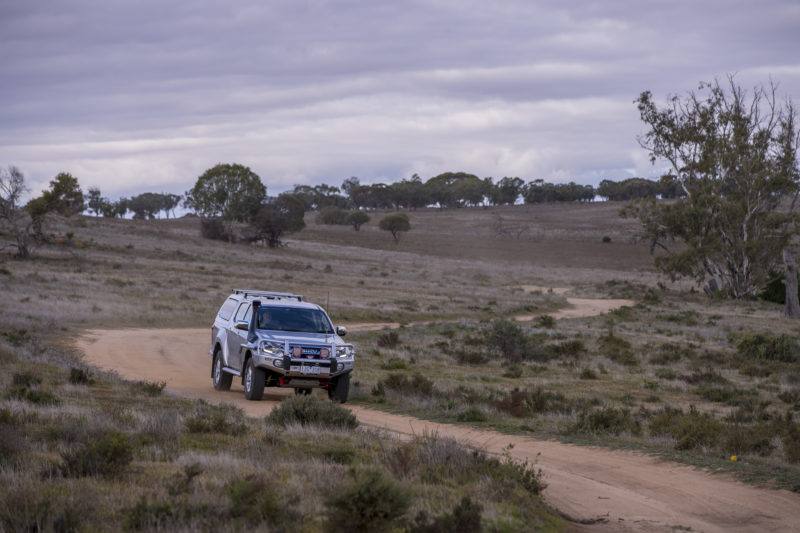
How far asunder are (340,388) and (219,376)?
3306 millimetres

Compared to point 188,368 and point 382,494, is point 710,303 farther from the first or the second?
point 382,494

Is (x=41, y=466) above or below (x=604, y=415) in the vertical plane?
above

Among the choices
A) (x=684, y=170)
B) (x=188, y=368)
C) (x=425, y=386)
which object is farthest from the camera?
(x=684, y=170)

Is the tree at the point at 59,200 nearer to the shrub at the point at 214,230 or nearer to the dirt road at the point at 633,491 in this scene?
the shrub at the point at 214,230

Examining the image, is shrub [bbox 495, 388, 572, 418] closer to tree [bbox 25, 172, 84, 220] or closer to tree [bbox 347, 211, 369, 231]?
tree [bbox 25, 172, 84, 220]

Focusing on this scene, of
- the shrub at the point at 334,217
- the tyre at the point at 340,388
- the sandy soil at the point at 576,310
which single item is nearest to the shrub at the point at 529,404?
the tyre at the point at 340,388

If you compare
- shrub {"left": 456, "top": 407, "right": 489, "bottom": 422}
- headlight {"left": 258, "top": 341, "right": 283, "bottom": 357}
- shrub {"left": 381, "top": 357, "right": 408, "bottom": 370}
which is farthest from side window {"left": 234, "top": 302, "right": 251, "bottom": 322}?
shrub {"left": 381, "top": 357, "right": 408, "bottom": 370}

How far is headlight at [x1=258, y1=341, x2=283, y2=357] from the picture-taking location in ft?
49.9

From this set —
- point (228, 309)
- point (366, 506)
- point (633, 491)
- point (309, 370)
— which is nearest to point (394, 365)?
point (228, 309)

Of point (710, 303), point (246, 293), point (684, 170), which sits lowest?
point (710, 303)

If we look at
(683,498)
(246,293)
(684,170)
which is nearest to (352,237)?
(684,170)

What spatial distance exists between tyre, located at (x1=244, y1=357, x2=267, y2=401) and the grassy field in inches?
70.5

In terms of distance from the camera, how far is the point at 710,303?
53562mm

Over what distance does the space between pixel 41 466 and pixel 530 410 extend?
9985 millimetres
